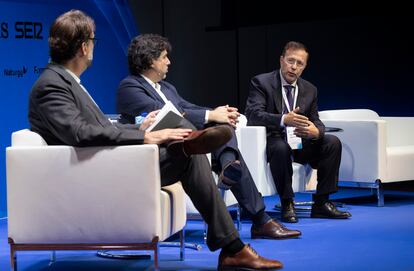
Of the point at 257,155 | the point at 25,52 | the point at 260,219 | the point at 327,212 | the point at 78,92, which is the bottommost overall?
the point at 327,212

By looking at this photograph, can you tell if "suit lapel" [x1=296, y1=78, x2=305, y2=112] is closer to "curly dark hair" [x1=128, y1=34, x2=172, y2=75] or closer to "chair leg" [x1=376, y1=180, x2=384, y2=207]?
"chair leg" [x1=376, y1=180, x2=384, y2=207]

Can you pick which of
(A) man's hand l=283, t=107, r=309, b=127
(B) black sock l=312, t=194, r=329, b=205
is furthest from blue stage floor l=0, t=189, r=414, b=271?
(A) man's hand l=283, t=107, r=309, b=127

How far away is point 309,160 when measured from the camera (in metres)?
5.63

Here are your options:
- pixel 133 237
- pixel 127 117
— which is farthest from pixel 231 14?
pixel 133 237

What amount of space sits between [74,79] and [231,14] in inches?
166

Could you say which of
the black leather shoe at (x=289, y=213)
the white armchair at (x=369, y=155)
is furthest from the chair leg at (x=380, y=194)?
the black leather shoe at (x=289, y=213)

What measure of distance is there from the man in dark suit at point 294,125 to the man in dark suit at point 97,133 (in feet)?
5.57

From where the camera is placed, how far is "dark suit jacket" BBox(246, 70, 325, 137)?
543 cm

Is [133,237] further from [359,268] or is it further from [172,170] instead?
[359,268]

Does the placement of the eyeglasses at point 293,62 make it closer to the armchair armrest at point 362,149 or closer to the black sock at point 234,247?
the armchair armrest at point 362,149

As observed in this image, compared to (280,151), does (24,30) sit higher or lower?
higher

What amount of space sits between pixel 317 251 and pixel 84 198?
1.44 m

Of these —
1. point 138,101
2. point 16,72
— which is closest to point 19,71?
point 16,72

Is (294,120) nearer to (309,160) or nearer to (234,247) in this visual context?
(309,160)
